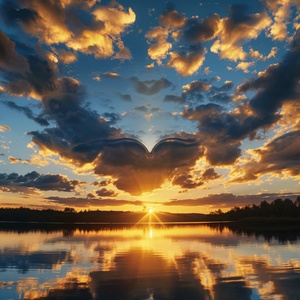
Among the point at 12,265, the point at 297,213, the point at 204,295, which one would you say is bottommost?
the point at 204,295

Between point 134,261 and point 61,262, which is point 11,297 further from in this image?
point 134,261

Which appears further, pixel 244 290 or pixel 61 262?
pixel 61 262

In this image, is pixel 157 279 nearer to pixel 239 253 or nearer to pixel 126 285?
pixel 126 285

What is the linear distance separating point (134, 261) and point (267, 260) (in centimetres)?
1415

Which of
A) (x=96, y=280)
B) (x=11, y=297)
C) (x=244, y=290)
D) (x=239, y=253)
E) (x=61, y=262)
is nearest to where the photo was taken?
(x=11, y=297)

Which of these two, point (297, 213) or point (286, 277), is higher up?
point (297, 213)

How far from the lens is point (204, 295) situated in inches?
747

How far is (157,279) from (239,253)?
19.1m

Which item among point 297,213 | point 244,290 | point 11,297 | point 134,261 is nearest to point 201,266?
point 134,261

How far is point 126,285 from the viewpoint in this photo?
71.0ft

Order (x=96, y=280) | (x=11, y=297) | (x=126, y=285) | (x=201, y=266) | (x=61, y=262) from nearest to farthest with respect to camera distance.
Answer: (x=11, y=297) → (x=126, y=285) → (x=96, y=280) → (x=201, y=266) → (x=61, y=262)

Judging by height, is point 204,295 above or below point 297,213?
below

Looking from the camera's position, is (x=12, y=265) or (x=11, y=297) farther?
(x=12, y=265)

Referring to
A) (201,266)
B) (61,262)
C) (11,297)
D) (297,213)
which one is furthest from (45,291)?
(297,213)
